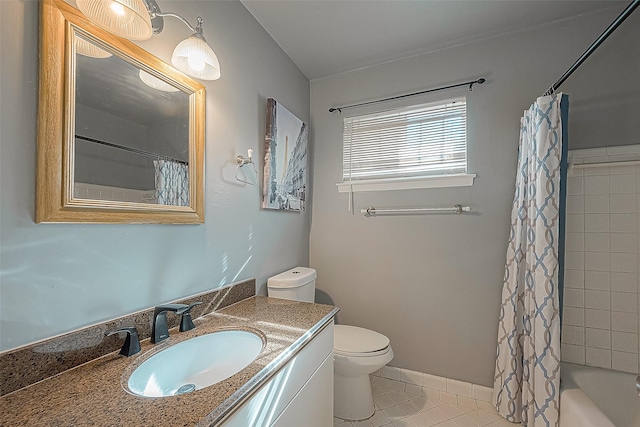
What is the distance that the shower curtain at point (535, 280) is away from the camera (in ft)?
4.54

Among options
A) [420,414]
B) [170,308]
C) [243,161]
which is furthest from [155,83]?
[420,414]

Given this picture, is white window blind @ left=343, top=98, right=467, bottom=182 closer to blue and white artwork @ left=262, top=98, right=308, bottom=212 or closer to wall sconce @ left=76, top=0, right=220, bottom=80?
blue and white artwork @ left=262, top=98, right=308, bottom=212

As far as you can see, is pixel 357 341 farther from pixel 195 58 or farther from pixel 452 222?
pixel 195 58

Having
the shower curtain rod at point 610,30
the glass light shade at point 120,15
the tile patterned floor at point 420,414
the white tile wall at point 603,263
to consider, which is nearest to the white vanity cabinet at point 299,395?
the tile patterned floor at point 420,414

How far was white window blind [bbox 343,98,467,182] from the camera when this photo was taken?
1889mm

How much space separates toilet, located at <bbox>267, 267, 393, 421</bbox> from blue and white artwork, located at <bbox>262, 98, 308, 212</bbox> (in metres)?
0.52

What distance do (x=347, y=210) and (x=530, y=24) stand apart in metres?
1.69

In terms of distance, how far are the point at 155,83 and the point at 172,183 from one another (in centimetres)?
39

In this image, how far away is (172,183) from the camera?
111 cm

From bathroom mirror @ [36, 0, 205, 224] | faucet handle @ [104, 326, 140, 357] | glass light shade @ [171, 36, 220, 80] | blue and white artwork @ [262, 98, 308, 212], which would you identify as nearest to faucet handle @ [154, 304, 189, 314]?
faucet handle @ [104, 326, 140, 357]

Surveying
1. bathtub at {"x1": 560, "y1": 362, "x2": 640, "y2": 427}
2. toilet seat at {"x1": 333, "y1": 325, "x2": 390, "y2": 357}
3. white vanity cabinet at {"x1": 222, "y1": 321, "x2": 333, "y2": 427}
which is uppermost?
white vanity cabinet at {"x1": 222, "y1": 321, "x2": 333, "y2": 427}

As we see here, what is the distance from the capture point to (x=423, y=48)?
193 centimetres

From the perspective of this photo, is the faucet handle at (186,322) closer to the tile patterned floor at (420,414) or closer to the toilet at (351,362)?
the toilet at (351,362)

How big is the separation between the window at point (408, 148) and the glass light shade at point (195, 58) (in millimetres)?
1294
